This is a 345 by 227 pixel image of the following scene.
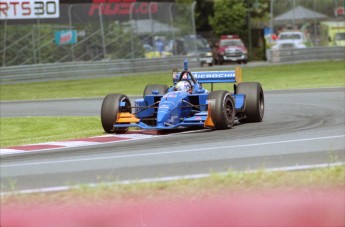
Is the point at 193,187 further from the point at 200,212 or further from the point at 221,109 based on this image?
the point at 221,109

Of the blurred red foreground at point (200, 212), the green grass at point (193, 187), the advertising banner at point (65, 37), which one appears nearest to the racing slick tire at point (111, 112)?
the green grass at point (193, 187)

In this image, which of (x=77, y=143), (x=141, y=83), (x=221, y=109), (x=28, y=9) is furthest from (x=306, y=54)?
(x=77, y=143)

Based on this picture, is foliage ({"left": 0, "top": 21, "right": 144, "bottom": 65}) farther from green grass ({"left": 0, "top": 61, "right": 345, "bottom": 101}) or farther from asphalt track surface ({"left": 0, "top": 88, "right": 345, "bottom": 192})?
asphalt track surface ({"left": 0, "top": 88, "right": 345, "bottom": 192})

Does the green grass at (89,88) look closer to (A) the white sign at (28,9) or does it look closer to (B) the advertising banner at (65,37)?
(B) the advertising banner at (65,37)

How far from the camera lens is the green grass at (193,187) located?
687cm

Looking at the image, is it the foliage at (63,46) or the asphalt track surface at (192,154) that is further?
the foliage at (63,46)

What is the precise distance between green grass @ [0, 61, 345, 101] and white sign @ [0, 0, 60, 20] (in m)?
3.51

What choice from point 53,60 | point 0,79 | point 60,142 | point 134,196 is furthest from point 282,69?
point 134,196

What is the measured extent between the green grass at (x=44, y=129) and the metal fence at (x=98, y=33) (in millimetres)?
15948

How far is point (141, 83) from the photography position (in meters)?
30.3

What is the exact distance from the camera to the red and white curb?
12258mm

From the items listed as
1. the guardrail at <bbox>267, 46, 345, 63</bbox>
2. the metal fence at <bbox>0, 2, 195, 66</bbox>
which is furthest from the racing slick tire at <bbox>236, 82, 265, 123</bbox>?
the guardrail at <bbox>267, 46, 345, 63</bbox>

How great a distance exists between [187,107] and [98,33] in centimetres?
2202

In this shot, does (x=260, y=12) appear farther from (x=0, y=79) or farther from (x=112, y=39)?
(x=0, y=79)
